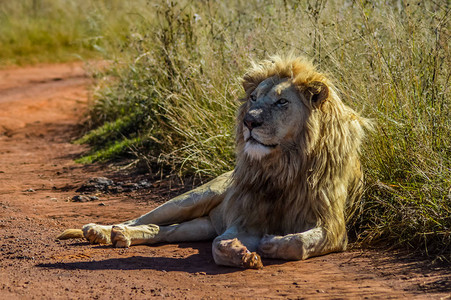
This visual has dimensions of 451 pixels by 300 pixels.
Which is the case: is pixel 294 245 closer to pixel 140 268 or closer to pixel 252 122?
pixel 252 122

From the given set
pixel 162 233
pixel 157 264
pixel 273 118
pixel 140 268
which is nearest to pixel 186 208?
pixel 162 233

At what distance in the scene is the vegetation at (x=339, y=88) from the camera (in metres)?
5.34

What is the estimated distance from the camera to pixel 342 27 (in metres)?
6.89

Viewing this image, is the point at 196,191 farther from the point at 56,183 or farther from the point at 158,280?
the point at 56,183

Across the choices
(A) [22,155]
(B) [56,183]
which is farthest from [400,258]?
(A) [22,155]

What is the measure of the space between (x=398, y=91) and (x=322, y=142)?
37.9 inches

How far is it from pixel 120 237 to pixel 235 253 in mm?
1086

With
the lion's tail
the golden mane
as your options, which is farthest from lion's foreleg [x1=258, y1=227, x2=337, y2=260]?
the lion's tail

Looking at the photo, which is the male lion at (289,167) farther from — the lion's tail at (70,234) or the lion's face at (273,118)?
the lion's tail at (70,234)

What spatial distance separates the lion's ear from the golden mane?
3 cm

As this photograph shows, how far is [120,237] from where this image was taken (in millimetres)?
5418

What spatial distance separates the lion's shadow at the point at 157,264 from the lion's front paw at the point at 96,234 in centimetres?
49

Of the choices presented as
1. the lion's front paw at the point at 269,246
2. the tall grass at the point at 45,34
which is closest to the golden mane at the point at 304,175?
the lion's front paw at the point at 269,246

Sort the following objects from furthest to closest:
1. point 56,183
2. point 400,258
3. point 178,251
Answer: point 56,183 < point 178,251 < point 400,258
